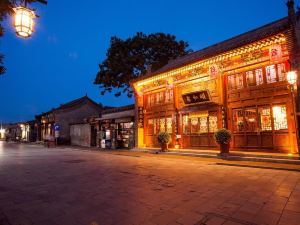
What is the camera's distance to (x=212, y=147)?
13.9 m

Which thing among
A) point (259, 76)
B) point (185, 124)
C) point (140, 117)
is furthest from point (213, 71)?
point (140, 117)

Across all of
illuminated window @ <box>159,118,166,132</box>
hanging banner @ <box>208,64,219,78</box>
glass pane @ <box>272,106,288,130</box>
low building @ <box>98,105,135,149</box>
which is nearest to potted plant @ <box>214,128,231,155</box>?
glass pane @ <box>272,106,288,130</box>

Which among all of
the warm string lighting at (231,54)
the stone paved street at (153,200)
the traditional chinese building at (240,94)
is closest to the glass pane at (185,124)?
the traditional chinese building at (240,94)

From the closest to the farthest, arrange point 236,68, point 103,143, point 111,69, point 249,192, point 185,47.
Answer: point 249,192, point 236,68, point 103,143, point 111,69, point 185,47

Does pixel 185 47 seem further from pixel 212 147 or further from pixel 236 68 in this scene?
pixel 212 147

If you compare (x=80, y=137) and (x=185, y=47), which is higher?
(x=185, y=47)

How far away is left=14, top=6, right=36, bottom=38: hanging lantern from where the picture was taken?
5371mm

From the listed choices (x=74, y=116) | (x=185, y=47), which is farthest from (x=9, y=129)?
(x=185, y=47)

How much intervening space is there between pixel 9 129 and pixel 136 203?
71242mm

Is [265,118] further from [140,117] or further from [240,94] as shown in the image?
[140,117]

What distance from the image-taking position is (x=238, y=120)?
1274 cm

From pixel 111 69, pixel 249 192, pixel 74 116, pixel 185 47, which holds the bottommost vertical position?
pixel 249 192

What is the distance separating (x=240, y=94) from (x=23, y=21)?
463 inches

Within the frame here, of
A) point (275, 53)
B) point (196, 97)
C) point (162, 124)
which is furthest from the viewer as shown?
point (162, 124)
